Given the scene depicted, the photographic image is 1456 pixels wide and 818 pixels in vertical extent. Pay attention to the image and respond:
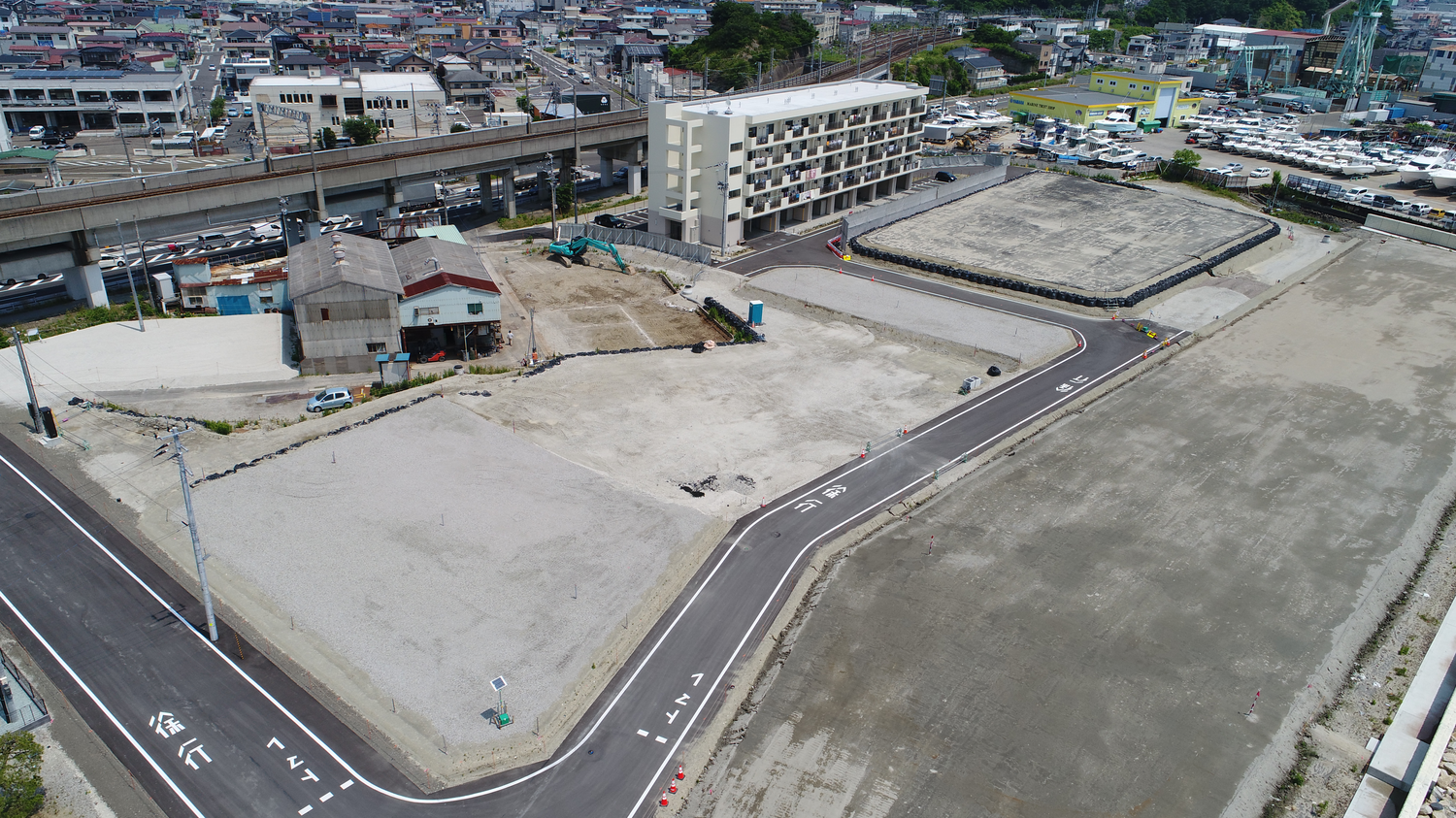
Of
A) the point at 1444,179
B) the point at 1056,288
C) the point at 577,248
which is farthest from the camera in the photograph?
the point at 1444,179

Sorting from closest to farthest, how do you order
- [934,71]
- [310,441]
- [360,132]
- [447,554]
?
[447,554] < [310,441] < [360,132] < [934,71]

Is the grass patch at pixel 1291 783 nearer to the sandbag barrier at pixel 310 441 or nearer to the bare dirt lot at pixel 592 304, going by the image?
the bare dirt lot at pixel 592 304

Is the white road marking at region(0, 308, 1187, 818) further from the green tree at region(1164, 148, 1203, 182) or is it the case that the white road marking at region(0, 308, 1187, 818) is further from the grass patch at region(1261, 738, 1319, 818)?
the green tree at region(1164, 148, 1203, 182)

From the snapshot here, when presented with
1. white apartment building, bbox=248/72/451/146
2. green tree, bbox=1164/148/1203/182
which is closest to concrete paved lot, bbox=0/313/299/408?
white apartment building, bbox=248/72/451/146

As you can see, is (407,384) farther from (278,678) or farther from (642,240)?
(642,240)

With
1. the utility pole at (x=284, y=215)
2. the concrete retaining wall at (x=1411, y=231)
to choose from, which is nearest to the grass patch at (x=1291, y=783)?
the utility pole at (x=284, y=215)

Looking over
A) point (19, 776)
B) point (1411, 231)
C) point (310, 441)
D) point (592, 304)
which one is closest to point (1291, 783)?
point (19, 776)
